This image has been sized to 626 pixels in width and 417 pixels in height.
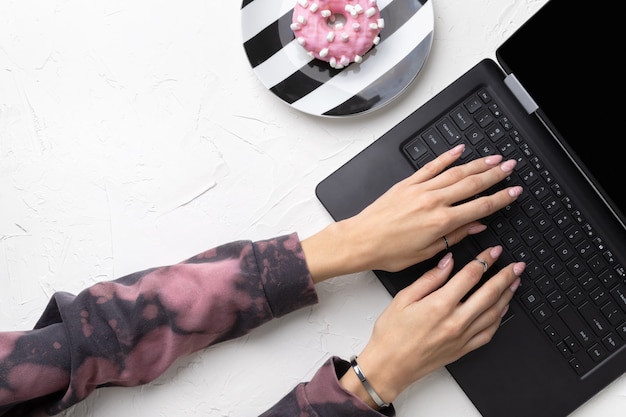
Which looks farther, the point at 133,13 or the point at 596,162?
the point at 133,13

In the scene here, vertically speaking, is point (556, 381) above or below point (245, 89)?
below

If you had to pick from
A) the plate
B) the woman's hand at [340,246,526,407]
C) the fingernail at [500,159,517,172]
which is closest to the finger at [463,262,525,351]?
the woman's hand at [340,246,526,407]

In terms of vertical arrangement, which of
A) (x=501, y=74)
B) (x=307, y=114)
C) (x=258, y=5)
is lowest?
(x=501, y=74)

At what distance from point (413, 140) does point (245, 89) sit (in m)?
0.22

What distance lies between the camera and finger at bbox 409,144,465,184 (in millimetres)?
746

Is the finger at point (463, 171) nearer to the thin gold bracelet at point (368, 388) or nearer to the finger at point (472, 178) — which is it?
the finger at point (472, 178)

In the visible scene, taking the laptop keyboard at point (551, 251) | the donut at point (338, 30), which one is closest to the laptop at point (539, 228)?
the laptop keyboard at point (551, 251)

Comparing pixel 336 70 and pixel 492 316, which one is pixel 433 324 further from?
pixel 336 70

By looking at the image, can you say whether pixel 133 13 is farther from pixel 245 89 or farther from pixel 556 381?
pixel 556 381

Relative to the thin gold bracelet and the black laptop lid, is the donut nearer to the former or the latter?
the black laptop lid

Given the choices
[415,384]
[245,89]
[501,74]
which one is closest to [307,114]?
[245,89]

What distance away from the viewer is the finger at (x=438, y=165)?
0.75m

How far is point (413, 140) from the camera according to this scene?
78 cm

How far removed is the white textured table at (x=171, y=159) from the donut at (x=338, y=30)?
0.08m
